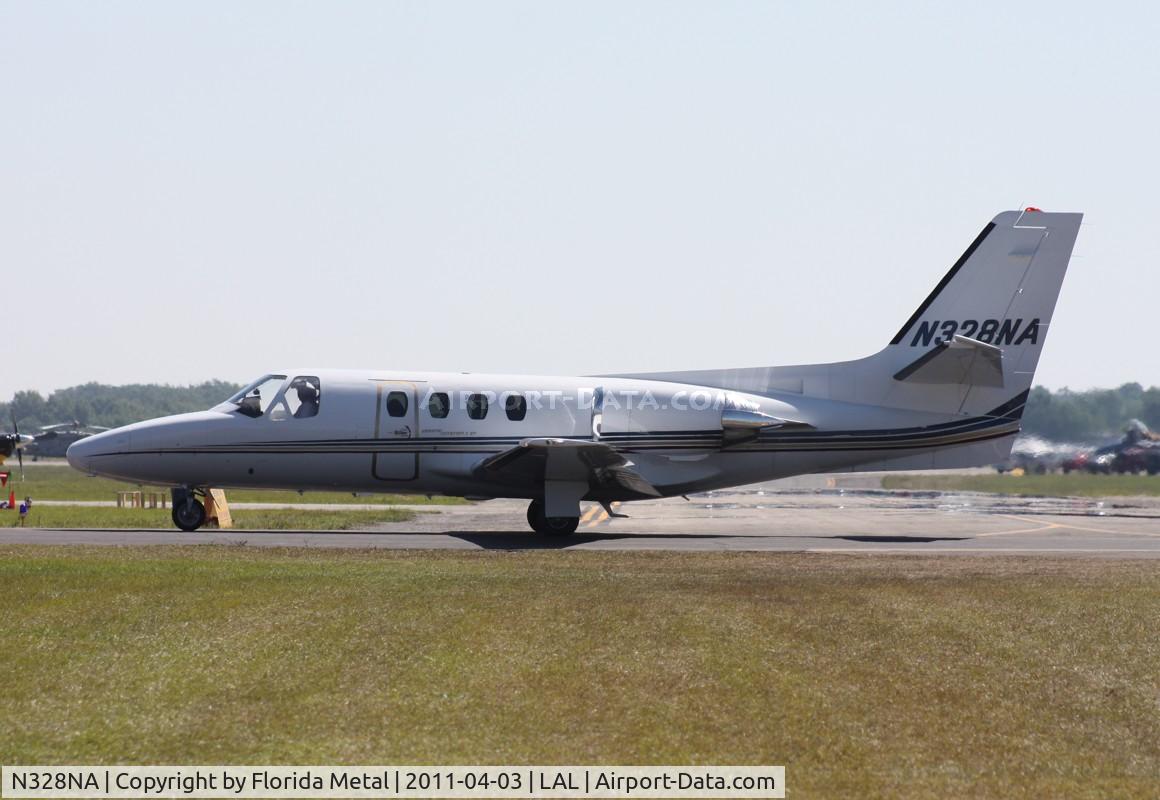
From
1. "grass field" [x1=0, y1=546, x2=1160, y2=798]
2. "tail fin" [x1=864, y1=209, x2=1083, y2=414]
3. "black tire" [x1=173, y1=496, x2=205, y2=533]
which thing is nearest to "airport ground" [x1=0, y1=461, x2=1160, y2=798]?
"grass field" [x1=0, y1=546, x2=1160, y2=798]

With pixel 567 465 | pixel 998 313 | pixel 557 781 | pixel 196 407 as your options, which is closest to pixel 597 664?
pixel 557 781

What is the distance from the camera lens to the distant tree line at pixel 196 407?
5734 centimetres

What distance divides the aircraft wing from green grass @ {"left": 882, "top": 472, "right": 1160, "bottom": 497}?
86.2 feet

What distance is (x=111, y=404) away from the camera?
138500mm

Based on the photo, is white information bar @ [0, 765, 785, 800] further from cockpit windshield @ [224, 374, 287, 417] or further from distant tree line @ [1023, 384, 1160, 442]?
distant tree line @ [1023, 384, 1160, 442]

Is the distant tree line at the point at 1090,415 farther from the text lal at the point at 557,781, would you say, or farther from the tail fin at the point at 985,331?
the text lal at the point at 557,781

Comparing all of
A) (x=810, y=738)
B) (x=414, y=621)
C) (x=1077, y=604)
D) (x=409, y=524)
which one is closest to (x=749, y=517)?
(x=409, y=524)

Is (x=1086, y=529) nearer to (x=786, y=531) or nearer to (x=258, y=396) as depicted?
(x=786, y=531)

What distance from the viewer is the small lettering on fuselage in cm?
2855

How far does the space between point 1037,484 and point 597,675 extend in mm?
42707

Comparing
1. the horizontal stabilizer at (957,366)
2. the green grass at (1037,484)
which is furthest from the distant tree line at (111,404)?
the horizontal stabilizer at (957,366)

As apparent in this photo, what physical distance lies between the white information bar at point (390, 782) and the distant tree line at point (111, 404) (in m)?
121

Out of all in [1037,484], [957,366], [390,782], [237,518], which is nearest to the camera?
[390,782]

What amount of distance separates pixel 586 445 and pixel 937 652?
1396 centimetres
